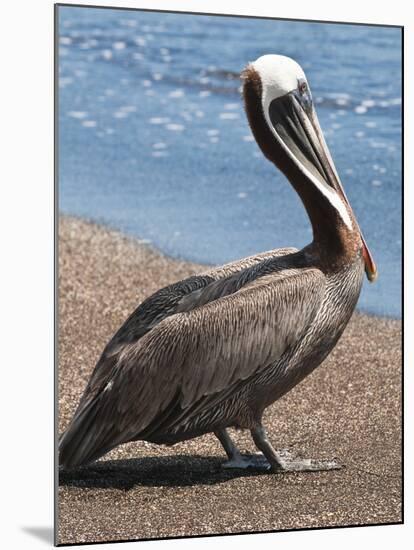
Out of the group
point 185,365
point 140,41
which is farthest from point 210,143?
point 185,365

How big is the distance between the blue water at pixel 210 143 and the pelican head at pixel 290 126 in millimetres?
760

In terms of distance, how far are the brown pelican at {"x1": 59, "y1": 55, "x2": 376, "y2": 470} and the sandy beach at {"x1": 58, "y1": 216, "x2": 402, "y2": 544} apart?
0.86ft

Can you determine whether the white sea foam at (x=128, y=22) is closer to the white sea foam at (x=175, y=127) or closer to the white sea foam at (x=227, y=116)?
the white sea foam at (x=175, y=127)

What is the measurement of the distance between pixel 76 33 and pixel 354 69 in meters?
1.74

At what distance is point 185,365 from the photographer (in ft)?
23.2

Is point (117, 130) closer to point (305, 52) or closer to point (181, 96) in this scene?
point (181, 96)

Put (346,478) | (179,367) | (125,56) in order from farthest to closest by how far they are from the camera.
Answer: (125,56)
(346,478)
(179,367)

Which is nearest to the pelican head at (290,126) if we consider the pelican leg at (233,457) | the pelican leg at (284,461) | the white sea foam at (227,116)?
the white sea foam at (227,116)

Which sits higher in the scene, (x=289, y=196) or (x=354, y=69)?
(x=354, y=69)

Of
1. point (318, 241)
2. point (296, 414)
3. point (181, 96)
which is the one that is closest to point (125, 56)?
point (181, 96)

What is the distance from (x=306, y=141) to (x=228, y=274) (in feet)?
2.84

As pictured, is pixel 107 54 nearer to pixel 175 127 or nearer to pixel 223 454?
pixel 175 127

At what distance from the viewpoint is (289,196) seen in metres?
8.54

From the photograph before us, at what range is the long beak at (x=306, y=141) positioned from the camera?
738cm
